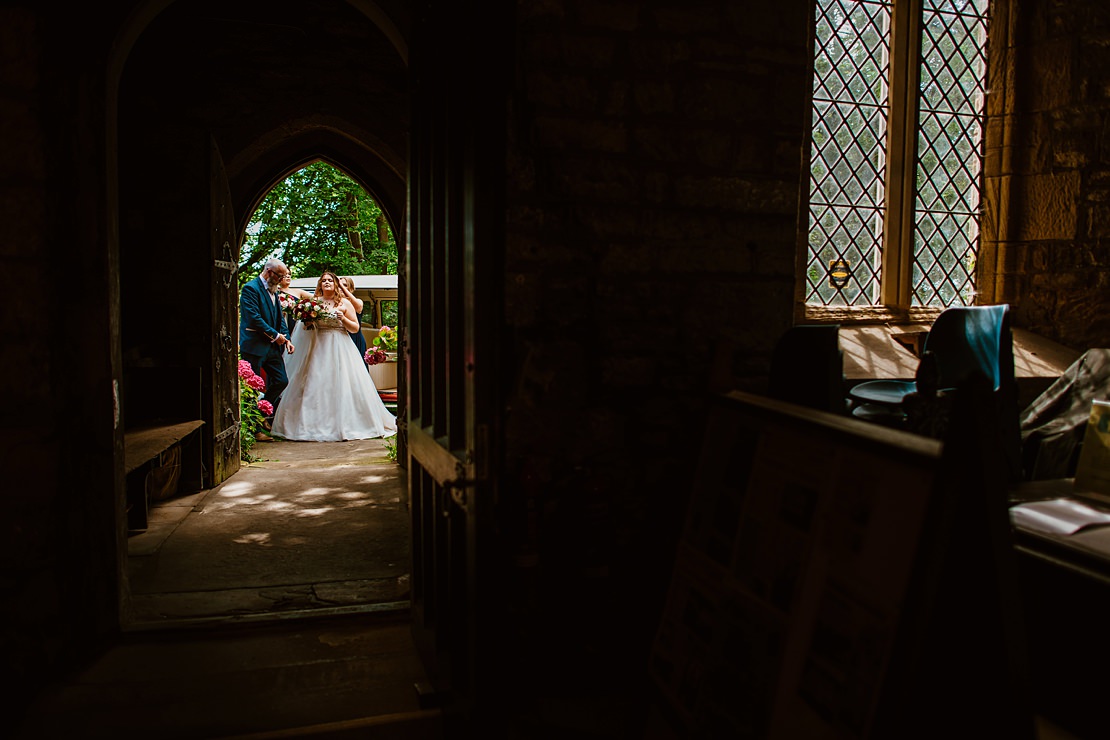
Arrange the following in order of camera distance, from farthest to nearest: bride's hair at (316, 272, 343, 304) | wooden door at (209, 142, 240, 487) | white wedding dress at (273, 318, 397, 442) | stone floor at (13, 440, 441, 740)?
1. bride's hair at (316, 272, 343, 304)
2. white wedding dress at (273, 318, 397, 442)
3. wooden door at (209, 142, 240, 487)
4. stone floor at (13, 440, 441, 740)

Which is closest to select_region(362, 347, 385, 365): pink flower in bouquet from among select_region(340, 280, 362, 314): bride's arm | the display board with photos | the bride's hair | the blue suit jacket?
select_region(340, 280, 362, 314): bride's arm

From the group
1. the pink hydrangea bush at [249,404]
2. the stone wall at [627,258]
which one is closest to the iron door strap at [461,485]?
the stone wall at [627,258]

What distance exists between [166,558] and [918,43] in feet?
17.1

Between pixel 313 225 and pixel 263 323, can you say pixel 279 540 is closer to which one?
pixel 263 323

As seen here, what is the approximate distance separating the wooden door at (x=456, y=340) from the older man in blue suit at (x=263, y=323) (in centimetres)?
484

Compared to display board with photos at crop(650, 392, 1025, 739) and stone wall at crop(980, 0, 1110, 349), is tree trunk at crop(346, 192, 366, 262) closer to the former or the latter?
stone wall at crop(980, 0, 1110, 349)

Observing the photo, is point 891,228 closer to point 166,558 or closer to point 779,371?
point 779,371

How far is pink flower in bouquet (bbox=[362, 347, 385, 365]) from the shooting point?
9.55 meters

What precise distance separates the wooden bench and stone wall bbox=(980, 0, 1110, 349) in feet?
16.9

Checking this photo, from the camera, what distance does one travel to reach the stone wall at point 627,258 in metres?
2.43

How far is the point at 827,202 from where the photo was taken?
4.34 metres

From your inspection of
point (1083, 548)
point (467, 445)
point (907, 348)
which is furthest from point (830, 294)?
point (467, 445)

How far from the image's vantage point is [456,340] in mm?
2051

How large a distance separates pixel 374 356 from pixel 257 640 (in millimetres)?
7049
